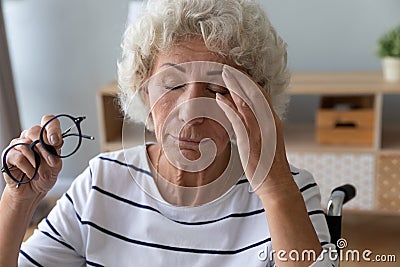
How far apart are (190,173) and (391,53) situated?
4.31 feet

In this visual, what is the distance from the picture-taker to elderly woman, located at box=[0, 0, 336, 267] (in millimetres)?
940

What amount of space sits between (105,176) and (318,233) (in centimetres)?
43

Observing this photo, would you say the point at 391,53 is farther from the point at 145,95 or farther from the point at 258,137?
the point at 258,137

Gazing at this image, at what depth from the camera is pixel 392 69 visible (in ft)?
7.06

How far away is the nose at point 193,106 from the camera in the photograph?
3.28 feet

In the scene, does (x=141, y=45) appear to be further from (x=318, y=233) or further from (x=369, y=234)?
(x=369, y=234)

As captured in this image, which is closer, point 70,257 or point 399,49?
point 70,257

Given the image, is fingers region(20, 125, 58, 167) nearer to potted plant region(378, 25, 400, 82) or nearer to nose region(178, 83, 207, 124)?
nose region(178, 83, 207, 124)

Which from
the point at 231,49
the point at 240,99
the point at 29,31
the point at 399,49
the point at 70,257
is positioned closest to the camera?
the point at 240,99

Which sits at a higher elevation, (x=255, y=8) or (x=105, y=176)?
(x=255, y=8)

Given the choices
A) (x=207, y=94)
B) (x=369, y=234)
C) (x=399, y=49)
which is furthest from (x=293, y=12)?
(x=207, y=94)

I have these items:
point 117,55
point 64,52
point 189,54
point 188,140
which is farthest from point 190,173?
point 64,52

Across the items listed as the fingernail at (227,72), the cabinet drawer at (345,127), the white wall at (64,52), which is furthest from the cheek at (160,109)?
the white wall at (64,52)

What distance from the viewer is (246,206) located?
113cm
